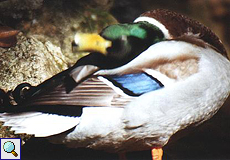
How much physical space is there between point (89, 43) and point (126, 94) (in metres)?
0.37

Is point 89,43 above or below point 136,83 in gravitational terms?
above

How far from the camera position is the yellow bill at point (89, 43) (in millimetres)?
2812

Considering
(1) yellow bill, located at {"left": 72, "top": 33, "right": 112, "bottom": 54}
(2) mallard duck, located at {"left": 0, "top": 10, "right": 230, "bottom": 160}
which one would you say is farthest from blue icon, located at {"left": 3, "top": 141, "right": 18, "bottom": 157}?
(1) yellow bill, located at {"left": 72, "top": 33, "right": 112, "bottom": 54}

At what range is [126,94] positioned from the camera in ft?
9.38

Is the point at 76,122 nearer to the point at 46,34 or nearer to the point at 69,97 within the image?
the point at 69,97

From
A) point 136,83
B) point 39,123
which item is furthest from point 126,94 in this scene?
point 39,123

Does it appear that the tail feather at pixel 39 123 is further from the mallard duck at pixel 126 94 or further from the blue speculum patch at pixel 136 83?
the blue speculum patch at pixel 136 83

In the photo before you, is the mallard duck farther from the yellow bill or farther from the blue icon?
the blue icon

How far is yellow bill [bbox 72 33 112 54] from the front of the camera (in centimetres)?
281

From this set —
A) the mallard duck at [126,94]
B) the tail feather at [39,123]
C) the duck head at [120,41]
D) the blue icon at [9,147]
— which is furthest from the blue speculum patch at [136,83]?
the blue icon at [9,147]

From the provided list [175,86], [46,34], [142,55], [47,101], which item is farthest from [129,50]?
[46,34]

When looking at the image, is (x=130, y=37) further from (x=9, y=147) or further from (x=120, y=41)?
(x=9, y=147)

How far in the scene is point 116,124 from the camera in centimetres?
286

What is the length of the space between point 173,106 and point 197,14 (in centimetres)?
301
